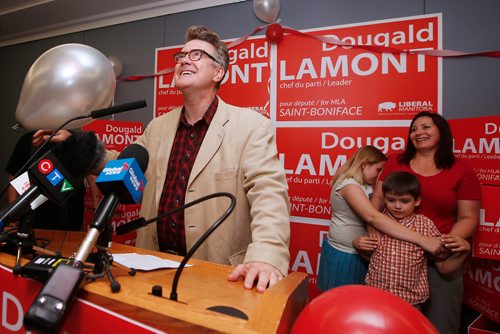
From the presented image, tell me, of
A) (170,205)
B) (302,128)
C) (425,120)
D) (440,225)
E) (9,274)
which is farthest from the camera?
(302,128)

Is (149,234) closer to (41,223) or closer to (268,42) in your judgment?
(41,223)

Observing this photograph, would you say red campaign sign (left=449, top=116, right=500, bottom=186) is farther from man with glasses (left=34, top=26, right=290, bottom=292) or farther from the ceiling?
the ceiling

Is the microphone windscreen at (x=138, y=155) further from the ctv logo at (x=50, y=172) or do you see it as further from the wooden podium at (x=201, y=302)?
the wooden podium at (x=201, y=302)

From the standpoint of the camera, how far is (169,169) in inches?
56.2

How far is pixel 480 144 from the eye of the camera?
2166 mm

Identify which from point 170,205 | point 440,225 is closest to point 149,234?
point 170,205

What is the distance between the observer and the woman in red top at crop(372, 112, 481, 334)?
1.91m

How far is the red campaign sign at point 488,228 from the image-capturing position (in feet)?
6.51

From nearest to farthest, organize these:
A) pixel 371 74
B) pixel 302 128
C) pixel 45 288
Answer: pixel 45 288 → pixel 371 74 → pixel 302 128

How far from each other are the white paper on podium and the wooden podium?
0.09ft

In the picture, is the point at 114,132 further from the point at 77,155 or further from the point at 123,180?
the point at 123,180

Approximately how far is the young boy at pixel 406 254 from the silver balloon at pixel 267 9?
Result: 5.65 ft

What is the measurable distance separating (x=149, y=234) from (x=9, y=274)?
0.71 meters

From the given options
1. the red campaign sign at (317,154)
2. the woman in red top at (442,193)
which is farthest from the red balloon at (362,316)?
the red campaign sign at (317,154)
